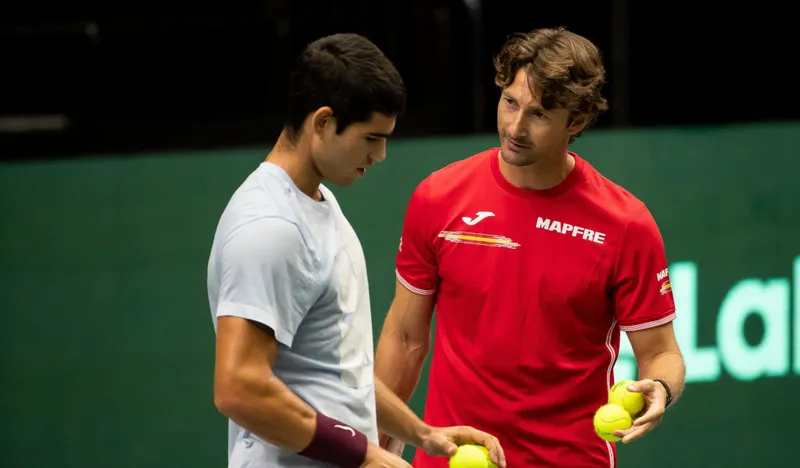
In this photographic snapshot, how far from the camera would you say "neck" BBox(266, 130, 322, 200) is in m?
2.10

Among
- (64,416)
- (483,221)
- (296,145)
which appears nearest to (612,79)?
(483,221)

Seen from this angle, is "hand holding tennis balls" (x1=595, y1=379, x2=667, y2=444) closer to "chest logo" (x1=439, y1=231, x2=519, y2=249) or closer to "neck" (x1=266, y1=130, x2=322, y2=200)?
"chest logo" (x1=439, y1=231, x2=519, y2=249)

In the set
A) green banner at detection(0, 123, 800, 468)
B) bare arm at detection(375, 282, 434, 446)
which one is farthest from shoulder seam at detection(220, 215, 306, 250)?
green banner at detection(0, 123, 800, 468)

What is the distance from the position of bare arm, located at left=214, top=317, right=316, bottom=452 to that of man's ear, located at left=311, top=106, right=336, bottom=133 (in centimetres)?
39

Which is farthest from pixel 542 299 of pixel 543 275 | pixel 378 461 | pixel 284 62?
pixel 284 62

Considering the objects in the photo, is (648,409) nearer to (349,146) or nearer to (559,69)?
(559,69)

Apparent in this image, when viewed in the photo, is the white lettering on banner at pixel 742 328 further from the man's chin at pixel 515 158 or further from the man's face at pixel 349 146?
the man's face at pixel 349 146

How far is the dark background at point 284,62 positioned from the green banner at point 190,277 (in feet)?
0.70

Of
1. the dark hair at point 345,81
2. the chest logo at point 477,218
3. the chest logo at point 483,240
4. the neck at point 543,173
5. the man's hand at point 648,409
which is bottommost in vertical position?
the man's hand at point 648,409

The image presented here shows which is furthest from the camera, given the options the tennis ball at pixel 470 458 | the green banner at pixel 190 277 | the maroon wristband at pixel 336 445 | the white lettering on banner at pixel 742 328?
the white lettering on banner at pixel 742 328

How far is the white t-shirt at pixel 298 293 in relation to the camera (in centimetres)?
192

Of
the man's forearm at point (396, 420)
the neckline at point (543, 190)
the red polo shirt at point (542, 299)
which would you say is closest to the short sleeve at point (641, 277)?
the red polo shirt at point (542, 299)

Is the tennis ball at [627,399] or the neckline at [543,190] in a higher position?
the neckline at [543,190]

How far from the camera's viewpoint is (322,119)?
2.04 metres
